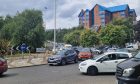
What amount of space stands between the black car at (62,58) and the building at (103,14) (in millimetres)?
130814

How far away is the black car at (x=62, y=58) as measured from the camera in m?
29.2

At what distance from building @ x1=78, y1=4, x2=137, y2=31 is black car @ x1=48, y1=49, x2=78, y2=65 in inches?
5150

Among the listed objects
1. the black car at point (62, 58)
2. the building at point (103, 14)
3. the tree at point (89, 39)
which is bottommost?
the black car at point (62, 58)

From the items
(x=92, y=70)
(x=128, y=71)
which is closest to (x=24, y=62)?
(x=92, y=70)

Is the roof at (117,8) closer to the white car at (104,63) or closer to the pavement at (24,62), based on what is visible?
the pavement at (24,62)

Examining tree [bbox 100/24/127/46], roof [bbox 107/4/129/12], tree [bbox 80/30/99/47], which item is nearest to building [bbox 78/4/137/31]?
roof [bbox 107/4/129/12]

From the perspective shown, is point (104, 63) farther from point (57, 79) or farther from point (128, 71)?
point (128, 71)

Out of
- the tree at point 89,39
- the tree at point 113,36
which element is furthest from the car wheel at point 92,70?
the tree at point 89,39

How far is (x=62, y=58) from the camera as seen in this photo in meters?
29.5

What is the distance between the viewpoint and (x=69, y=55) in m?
30.9

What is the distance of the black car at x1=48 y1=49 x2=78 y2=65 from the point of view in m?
29.2

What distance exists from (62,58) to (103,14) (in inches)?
5400

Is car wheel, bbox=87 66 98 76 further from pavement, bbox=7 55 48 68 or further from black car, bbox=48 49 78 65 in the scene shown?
pavement, bbox=7 55 48 68

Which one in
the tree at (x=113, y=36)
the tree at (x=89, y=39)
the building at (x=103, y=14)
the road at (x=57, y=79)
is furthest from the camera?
the building at (x=103, y=14)
